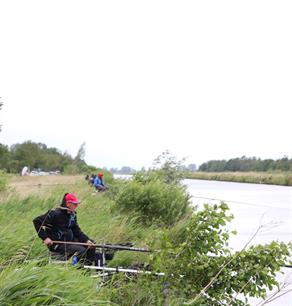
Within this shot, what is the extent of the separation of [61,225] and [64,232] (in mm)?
102

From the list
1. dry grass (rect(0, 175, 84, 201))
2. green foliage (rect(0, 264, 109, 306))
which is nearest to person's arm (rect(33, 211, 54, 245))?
green foliage (rect(0, 264, 109, 306))

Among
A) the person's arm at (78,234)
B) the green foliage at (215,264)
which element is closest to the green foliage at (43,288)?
the green foliage at (215,264)

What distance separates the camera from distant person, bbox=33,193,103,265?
5375mm

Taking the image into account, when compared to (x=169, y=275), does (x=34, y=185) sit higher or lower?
higher

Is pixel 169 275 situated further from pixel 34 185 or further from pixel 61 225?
pixel 34 185

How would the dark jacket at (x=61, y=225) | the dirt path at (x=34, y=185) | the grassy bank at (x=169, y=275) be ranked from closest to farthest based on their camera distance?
1. the grassy bank at (x=169, y=275)
2. the dark jacket at (x=61, y=225)
3. the dirt path at (x=34, y=185)

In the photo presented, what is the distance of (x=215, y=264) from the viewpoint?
14.3 ft

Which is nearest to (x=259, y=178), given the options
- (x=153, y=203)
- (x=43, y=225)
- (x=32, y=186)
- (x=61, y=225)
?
(x=32, y=186)

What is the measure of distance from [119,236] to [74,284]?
17.2ft

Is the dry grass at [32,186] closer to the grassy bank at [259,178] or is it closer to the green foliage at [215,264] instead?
the green foliage at [215,264]

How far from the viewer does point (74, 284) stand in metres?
3.57

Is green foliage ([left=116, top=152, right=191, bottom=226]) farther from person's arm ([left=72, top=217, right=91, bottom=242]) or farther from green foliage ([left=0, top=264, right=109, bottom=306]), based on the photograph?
green foliage ([left=0, top=264, right=109, bottom=306])

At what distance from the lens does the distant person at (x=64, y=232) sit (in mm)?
5375

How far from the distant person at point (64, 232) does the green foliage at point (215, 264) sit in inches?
54.0
